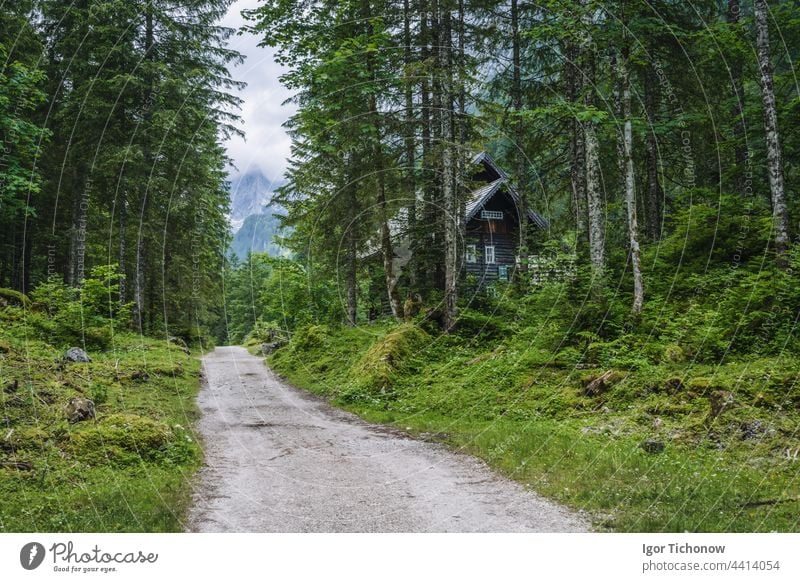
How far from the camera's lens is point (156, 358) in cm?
1880

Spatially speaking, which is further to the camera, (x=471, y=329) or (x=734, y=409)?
(x=471, y=329)

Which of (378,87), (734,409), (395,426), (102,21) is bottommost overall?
(395,426)

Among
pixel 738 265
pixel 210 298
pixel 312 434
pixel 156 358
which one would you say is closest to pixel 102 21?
pixel 156 358

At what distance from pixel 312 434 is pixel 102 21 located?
1778cm

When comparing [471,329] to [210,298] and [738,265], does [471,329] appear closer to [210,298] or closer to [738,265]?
[738,265]

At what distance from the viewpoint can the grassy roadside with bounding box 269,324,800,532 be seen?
21.0 ft

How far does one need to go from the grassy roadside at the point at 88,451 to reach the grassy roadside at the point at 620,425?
519 cm

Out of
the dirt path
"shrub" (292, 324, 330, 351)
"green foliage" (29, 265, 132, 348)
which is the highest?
"green foliage" (29, 265, 132, 348)

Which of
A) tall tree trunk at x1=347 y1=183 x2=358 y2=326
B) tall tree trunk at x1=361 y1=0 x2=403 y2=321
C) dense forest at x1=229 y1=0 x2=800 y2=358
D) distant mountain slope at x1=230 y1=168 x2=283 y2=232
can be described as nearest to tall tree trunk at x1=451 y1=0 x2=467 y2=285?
dense forest at x1=229 y1=0 x2=800 y2=358

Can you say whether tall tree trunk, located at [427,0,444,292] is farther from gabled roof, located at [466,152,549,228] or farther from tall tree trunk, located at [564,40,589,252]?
gabled roof, located at [466,152,549,228]

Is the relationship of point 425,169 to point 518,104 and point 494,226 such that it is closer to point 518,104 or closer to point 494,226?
point 518,104

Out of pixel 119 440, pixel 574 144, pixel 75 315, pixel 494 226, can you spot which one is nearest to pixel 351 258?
pixel 574 144

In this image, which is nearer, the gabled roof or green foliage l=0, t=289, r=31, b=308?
green foliage l=0, t=289, r=31, b=308

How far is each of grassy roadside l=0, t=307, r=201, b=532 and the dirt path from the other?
1.97ft
